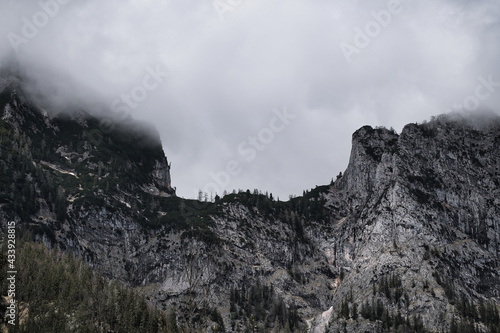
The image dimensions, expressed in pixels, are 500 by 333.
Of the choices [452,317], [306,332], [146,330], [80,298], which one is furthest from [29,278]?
[452,317]

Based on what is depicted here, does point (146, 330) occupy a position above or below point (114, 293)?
below

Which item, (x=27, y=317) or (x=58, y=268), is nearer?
(x=27, y=317)

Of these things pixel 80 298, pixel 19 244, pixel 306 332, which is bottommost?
pixel 306 332

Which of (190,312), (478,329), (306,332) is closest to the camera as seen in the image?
(190,312)

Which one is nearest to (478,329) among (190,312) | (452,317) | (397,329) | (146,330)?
(452,317)

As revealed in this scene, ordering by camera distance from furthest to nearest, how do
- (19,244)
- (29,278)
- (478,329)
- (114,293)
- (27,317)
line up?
1. (478,329)
2. (19,244)
3. (114,293)
4. (29,278)
5. (27,317)

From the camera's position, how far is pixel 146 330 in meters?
133

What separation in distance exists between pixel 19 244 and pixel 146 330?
2381 inches

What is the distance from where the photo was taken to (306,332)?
4394cm

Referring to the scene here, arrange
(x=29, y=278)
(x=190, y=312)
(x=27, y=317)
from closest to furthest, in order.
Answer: (x=190, y=312) < (x=27, y=317) < (x=29, y=278)

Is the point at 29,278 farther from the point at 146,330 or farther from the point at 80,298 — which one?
the point at 146,330

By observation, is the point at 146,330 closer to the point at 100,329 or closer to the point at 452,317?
the point at 100,329

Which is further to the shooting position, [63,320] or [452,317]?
[452,317]

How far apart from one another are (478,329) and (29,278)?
510ft
